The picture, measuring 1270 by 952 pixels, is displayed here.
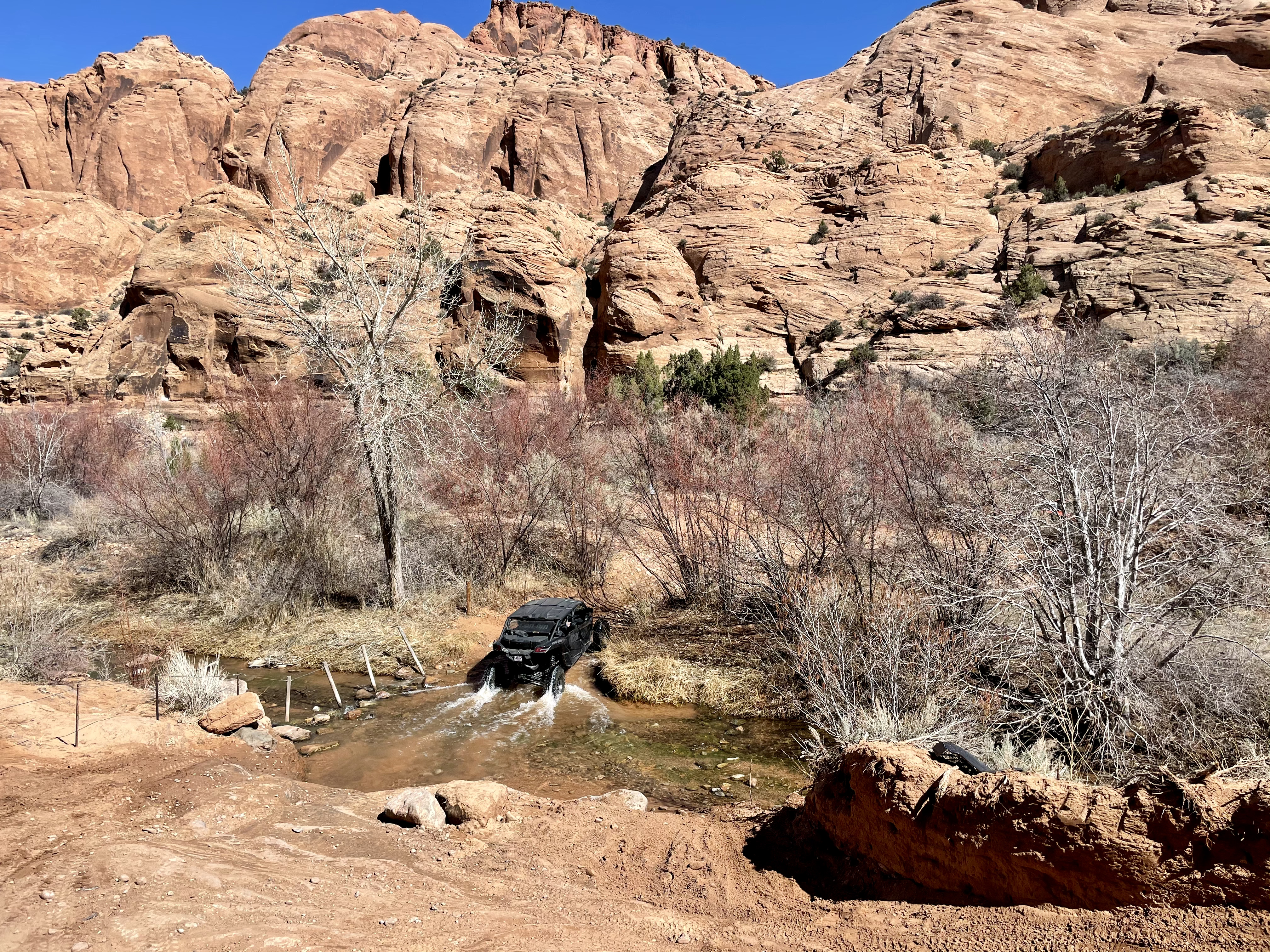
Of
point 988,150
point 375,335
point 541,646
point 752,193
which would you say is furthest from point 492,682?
point 988,150

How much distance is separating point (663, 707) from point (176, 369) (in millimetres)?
31967

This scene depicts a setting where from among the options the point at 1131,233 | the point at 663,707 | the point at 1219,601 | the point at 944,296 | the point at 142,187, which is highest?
the point at 142,187

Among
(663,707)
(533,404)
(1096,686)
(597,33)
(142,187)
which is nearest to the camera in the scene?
(1096,686)

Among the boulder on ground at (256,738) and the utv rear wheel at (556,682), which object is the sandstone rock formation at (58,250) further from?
the utv rear wheel at (556,682)

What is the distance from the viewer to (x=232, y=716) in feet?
29.1

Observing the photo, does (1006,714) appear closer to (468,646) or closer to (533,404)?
(468,646)

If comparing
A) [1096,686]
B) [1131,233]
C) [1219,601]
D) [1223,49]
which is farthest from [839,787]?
[1223,49]

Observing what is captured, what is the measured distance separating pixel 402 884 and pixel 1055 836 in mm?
4361

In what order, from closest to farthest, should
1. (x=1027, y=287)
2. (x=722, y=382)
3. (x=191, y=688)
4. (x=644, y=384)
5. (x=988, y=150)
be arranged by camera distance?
(x=191, y=688), (x=722, y=382), (x=644, y=384), (x=1027, y=287), (x=988, y=150)

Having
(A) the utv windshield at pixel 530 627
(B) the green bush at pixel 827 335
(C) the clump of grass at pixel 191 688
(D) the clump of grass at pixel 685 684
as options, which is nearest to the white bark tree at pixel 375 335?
(A) the utv windshield at pixel 530 627

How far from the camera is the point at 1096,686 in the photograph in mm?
6391

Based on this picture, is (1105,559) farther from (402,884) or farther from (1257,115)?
(1257,115)

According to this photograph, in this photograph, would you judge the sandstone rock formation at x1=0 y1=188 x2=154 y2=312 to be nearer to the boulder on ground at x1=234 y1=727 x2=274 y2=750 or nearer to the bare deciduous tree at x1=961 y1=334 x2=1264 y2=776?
the boulder on ground at x1=234 y1=727 x2=274 y2=750

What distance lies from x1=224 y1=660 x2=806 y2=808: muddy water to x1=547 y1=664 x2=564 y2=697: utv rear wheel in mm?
96
